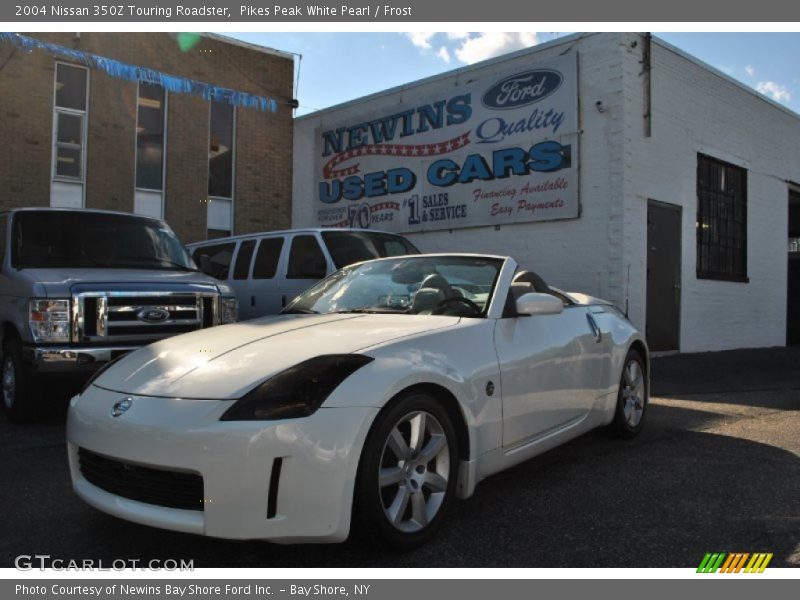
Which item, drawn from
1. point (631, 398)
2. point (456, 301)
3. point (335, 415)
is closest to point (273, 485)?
point (335, 415)

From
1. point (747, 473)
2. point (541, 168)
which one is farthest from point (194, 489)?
point (541, 168)

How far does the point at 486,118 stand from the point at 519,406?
31.6 ft

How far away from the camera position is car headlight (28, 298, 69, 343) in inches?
215

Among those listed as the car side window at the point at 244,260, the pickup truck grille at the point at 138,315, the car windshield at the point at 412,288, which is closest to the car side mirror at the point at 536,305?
the car windshield at the point at 412,288

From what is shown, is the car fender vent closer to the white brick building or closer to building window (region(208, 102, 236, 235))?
the white brick building

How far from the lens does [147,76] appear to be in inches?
576

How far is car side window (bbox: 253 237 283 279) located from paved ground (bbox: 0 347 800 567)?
3.56 meters

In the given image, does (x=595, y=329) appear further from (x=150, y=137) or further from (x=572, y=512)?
(x=150, y=137)

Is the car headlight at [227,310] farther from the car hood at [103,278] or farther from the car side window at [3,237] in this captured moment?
the car side window at [3,237]

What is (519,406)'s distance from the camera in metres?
3.65

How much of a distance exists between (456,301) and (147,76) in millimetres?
13111

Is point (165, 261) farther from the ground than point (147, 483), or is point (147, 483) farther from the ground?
point (165, 261)

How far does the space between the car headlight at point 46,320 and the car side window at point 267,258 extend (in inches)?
Result: 134

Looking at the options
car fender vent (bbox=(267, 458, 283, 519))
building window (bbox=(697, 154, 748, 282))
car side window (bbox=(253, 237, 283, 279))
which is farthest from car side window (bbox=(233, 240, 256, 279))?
building window (bbox=(697, 154, 748, 282))
